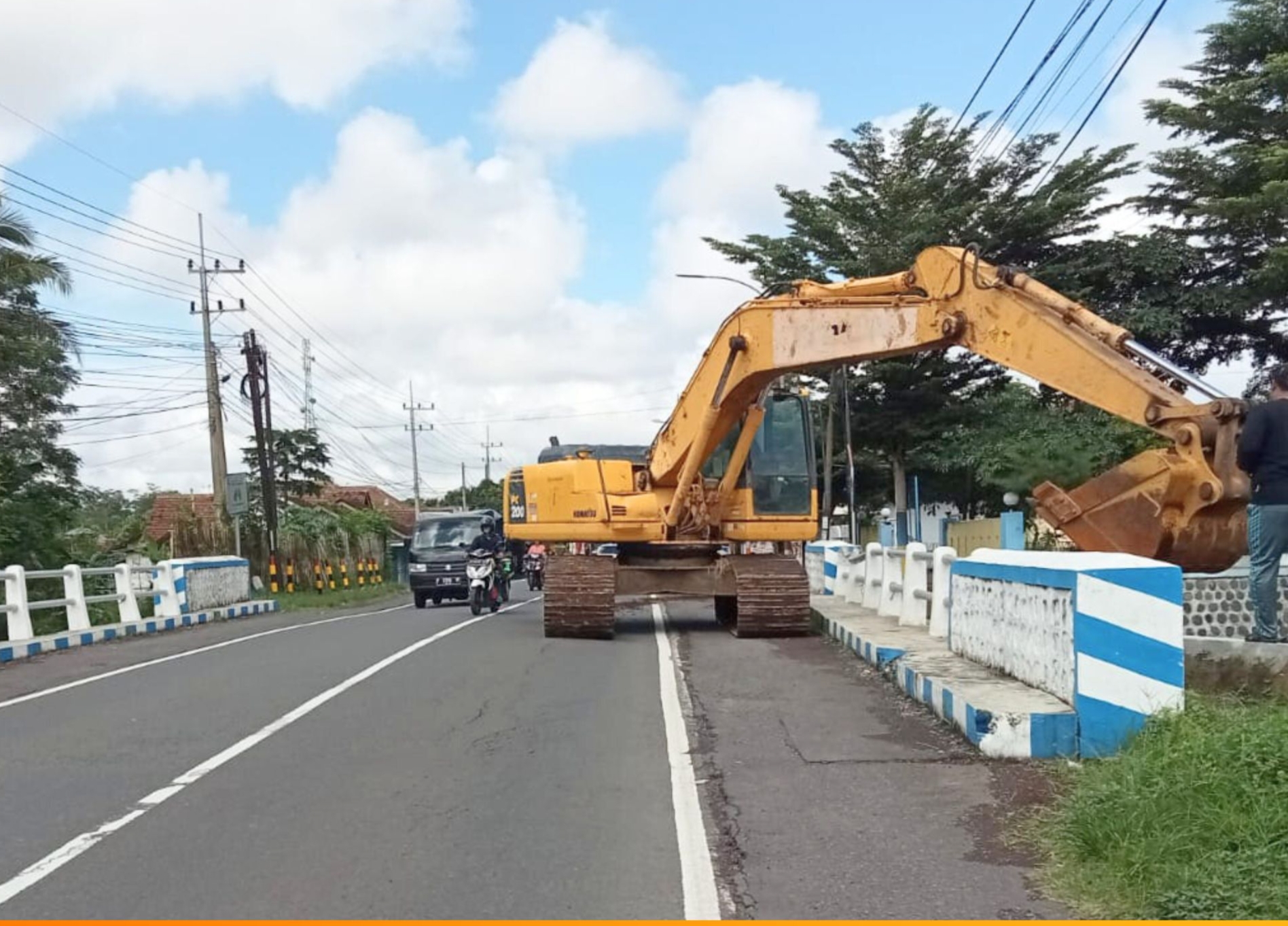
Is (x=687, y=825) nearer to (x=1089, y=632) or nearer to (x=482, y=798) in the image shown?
(x=482, y=798)

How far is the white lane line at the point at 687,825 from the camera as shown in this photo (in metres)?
4.87

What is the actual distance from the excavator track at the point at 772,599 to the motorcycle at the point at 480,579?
7.07 metres

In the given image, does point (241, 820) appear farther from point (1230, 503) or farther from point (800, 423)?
point (800, 423)

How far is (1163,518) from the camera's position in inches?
349

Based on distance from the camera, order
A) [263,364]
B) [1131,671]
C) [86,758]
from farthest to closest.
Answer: [263,364]
[86,758]
[1131,671]

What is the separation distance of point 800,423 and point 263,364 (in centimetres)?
2296

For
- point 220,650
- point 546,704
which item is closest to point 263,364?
point 220,650

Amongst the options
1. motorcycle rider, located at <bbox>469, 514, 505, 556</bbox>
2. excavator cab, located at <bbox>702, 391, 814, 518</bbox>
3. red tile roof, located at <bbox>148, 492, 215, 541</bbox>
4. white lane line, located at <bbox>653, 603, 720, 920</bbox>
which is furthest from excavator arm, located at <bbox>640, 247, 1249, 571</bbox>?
red tile roof, located at <bbox>148, 492, 215, 541</bbox>

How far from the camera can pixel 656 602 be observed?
72.9ft

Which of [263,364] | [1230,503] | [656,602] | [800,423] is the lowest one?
[656,602]

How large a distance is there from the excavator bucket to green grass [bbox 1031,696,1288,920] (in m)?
2.82

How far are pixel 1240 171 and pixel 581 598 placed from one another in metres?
18.0

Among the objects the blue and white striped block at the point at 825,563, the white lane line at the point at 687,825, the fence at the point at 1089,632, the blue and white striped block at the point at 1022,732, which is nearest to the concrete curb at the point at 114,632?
the white lane line at the point at 687,825

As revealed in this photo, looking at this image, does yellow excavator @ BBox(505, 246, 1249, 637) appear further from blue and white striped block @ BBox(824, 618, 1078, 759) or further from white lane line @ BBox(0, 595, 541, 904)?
white lane line @ BBox(0, 595, 541, 904)
